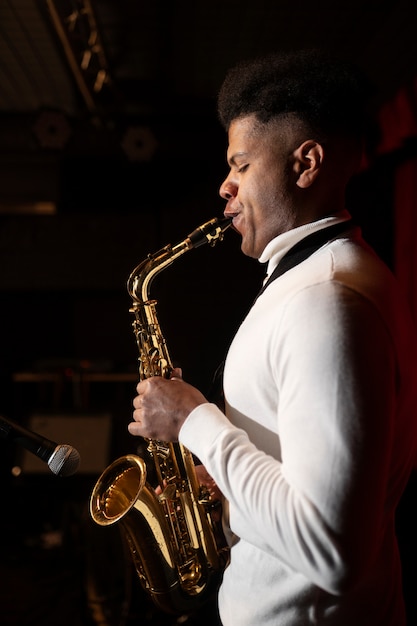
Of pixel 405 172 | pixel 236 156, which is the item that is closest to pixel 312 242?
pixel 236 156

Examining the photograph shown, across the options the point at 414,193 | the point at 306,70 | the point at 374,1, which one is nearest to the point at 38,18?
the point at 374,1

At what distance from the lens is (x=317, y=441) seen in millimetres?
1126

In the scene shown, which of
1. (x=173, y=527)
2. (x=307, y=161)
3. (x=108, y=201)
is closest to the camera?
(x=307, y=161)

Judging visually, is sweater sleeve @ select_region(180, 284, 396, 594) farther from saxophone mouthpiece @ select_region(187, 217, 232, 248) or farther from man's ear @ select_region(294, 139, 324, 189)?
saxophone mouthpiece @ select_region(187, 217, 232, 248)

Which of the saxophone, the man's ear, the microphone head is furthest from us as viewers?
the saxophone

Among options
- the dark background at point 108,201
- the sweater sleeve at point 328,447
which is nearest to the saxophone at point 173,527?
the sweater sleeve at point 328,447

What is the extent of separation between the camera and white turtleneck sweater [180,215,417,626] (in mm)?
1125

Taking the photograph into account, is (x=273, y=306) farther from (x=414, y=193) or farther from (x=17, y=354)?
(x=17, y=354)

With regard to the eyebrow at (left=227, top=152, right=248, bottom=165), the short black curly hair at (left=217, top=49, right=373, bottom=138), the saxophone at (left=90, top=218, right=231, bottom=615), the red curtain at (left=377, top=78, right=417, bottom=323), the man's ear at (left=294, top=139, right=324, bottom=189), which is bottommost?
the saxophone at (left=90, top=218, right=231, bottom=615)

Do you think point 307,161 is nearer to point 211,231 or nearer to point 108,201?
point 211,231

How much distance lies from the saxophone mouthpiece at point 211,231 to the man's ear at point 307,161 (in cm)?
58

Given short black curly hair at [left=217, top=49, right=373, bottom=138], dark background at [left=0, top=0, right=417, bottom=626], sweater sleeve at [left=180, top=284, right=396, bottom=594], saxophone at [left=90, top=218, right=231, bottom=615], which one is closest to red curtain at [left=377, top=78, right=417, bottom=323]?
dark background at [left=0, top=0, right=417, bottom=626]

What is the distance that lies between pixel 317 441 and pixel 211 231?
112 centimetres

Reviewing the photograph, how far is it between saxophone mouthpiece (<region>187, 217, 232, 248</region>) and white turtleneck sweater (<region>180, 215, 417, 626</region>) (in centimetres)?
55
